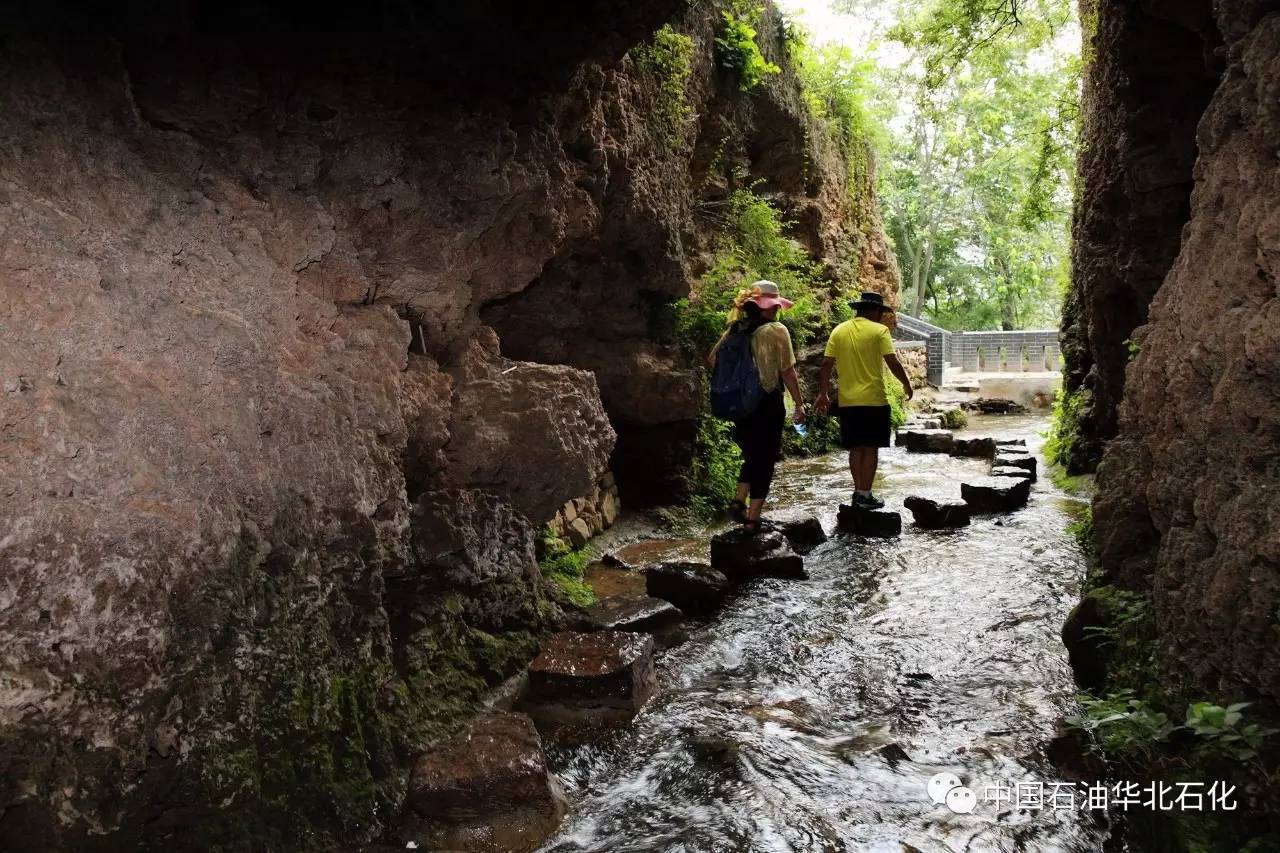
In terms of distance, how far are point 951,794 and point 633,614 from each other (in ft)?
7.14

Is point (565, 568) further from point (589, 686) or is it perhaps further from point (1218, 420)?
point (1218, 420)

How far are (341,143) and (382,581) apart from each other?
2.01 metres

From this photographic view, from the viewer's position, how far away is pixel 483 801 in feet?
10.2

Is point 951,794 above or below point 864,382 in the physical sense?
below

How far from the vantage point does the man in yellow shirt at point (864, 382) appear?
24.5 ft

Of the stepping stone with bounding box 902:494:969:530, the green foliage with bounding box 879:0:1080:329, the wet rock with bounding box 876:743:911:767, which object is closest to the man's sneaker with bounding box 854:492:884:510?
the stepping stone with bounding box 902:494:969:530

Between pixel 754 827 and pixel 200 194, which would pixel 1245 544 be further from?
pixel 200 194

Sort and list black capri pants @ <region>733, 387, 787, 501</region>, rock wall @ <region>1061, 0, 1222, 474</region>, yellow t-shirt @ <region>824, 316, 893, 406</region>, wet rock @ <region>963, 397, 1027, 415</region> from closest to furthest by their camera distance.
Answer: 1. rock wall @ <region>1061, 0, 1222, 474</region>
2. black capri pants @ <region>733, 387, 787, 501</region>
3. yellow t-shirt @ <region>824, 316, 893, 406</region>
4. wet rock @ <region>963, 397, 1027, 415</region>

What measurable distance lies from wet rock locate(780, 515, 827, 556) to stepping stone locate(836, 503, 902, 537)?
1.52 ft

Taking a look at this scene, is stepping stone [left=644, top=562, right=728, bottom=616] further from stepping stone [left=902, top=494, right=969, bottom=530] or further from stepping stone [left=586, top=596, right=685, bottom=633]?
stepping stone [left=902, top=494, right=969, bottom=530]

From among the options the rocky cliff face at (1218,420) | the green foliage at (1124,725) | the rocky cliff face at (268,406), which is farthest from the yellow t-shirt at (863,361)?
the green foliage at (1124,725)

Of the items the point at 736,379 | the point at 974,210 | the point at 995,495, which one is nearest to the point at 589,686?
the point at 736,379

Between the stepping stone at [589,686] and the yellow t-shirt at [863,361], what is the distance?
407 centimetres

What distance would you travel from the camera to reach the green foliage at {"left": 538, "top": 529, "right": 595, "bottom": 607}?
18.6ft
